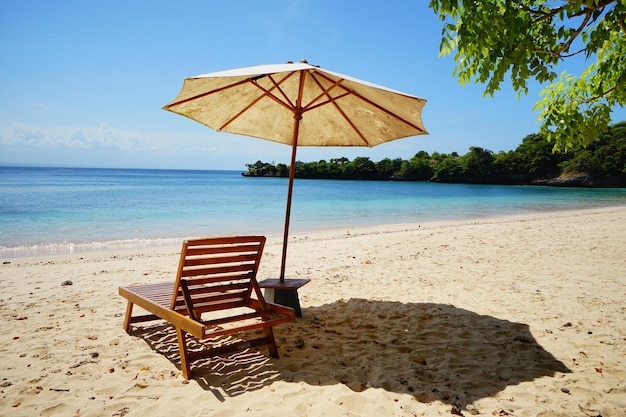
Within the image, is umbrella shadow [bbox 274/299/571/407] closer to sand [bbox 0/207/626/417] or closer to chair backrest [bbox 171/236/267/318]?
sand [bbox 0/207/626/417]

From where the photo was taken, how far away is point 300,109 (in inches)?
189

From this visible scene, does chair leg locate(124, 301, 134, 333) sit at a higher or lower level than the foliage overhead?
lower

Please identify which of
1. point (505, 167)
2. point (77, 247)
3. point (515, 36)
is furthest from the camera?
point (505, 167)

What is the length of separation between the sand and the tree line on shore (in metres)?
44.2

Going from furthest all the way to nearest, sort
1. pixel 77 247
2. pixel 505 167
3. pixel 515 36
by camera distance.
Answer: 1. pixel 505 167
2. pixel 77 247
3. pixel 515 36

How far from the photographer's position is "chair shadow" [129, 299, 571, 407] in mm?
3184

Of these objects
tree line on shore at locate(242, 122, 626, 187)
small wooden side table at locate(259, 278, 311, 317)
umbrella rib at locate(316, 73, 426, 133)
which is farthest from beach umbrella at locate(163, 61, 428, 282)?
tree line on shore at locate(242, 122, 626, 187)

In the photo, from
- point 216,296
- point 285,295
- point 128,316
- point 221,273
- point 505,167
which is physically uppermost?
point 505,167

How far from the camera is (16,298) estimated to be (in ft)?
18.6

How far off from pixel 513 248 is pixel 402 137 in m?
6.13

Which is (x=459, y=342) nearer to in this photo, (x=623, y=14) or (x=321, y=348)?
(x=321, y=348)

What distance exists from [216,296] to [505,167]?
286 ft

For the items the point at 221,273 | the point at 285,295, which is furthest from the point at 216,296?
the point at 285,295

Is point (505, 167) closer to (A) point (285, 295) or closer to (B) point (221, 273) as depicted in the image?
(A) point (285, 295)
